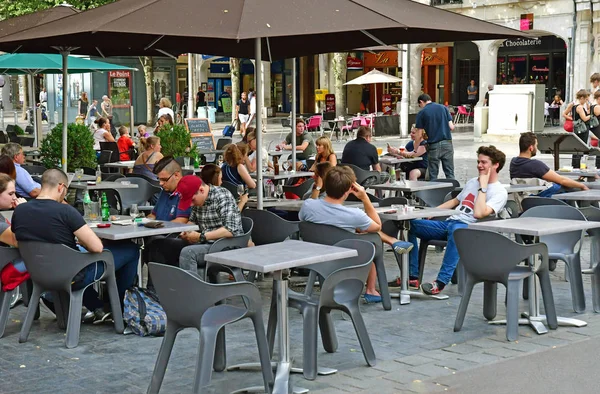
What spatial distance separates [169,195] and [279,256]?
2.65 meters

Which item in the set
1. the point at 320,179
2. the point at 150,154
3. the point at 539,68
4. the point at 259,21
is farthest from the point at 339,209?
the point at 539,68

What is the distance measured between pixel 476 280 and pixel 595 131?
1015 cm

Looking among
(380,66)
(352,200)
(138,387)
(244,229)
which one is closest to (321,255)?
(138,387)

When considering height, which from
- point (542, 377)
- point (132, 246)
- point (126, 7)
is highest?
point (126, 7)

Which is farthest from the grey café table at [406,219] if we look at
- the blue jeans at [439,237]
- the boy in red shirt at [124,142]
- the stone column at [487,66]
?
the stone column at [487,66]

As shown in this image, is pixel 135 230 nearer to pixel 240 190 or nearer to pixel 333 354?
pixel 333 354

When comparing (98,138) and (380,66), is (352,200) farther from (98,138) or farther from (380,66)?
(380,66)

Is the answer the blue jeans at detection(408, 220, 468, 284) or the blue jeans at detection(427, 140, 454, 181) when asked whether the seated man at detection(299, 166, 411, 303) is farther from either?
the blue jeans at detection(427, 140, 454, 181)

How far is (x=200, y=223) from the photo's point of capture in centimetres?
817

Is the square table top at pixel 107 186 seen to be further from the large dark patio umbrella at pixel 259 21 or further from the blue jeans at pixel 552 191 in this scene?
the blue jeans at pixel 552 191

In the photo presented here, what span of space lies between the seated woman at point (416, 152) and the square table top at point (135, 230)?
7.52 metres

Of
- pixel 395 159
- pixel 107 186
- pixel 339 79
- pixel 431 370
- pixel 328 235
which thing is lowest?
pixel 431 370

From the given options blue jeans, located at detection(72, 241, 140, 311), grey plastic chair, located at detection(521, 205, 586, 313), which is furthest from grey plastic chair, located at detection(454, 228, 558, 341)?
blue jeans, located at detection(72, 241, 140, 311)

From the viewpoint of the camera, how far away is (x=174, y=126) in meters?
16.9
